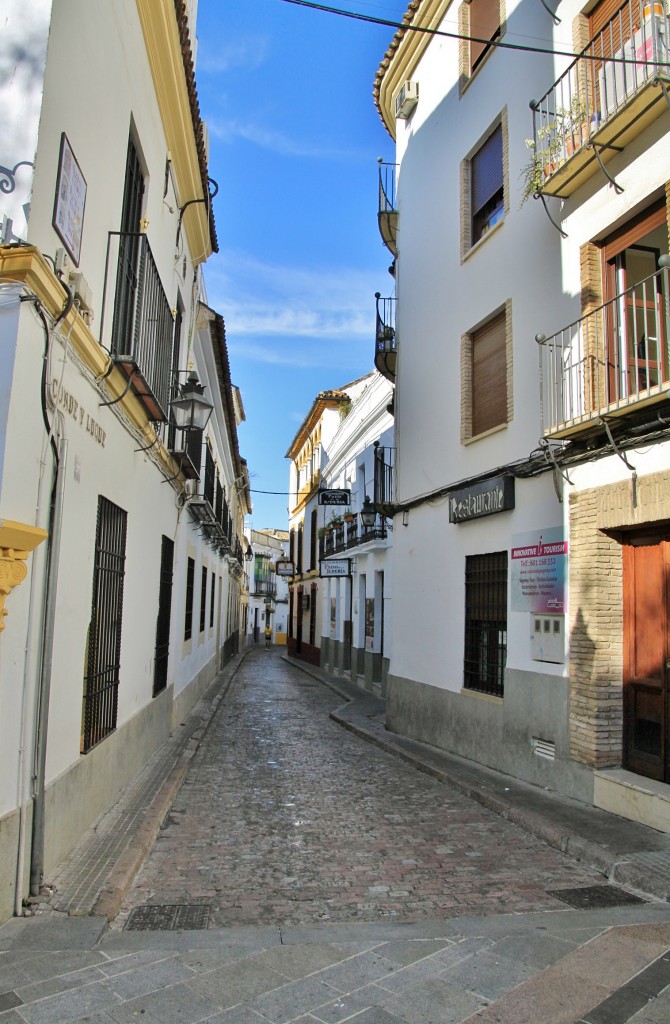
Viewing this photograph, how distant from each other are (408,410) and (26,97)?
8158 millimetres

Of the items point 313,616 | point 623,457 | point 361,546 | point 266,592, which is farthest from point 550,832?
point 266,592

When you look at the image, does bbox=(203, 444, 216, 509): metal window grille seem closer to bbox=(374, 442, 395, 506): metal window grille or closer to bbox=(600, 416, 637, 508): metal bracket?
bbox=(374, 442, 395, 506): metal window grille

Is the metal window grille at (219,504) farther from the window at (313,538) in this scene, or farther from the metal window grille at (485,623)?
the window at (313,538)

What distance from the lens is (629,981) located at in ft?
10.9

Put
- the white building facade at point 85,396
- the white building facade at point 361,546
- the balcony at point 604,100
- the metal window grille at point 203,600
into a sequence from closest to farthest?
the white building facade at point 85,396 < the balcony at point 604,100 < the metal window grille at point 203,600 < the white building facade at point 361,546

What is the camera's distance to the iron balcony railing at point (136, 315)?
568cm

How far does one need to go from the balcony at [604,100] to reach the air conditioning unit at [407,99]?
4.70 metres

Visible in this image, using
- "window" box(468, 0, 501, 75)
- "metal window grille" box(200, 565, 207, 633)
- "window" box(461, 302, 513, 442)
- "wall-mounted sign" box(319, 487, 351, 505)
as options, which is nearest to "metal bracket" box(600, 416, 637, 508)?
"window" box(461, 302, 513, 442)

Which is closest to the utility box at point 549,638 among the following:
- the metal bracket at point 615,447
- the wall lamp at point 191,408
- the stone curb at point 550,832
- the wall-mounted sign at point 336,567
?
the stone curb at point 550,832

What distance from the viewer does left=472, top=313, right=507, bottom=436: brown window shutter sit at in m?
8.71

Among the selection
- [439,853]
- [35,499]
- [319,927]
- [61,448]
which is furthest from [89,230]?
[439,853]

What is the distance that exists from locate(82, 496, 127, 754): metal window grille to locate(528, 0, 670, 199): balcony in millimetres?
5096

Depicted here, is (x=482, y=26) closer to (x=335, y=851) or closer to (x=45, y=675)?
(x=45, y=675)

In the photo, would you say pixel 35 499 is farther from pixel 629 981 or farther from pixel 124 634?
pixel 629 981
